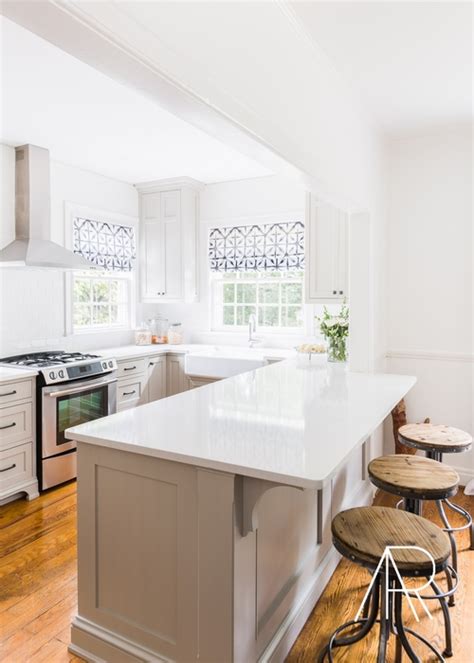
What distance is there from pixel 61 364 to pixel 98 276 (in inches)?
62.1

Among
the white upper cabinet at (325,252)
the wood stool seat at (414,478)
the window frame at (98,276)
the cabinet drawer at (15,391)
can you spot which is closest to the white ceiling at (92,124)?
the window frame at (98,276)

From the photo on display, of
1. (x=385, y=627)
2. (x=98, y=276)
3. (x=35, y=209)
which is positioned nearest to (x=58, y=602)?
(x=385, y=627)

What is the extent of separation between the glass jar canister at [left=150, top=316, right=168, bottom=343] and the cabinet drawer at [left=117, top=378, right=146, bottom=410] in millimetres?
853

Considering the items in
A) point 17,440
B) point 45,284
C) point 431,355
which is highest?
point 45,284

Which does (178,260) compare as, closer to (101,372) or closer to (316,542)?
(101,372)

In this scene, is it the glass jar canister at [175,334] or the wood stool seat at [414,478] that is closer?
the wood stool seat at [414,478]

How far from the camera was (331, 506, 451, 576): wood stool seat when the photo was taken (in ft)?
4.98

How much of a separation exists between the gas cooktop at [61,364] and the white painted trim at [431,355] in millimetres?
2336

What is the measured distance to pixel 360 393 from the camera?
8.23 feet

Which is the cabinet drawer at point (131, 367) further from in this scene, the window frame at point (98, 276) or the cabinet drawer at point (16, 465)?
the cabinet drawer at point (16, 465)

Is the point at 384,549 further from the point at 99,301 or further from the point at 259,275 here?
the point at 99,301

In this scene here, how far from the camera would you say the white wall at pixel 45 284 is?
390 cm

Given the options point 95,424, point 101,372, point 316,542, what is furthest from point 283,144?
point 101,372

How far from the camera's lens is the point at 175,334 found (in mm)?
5277
